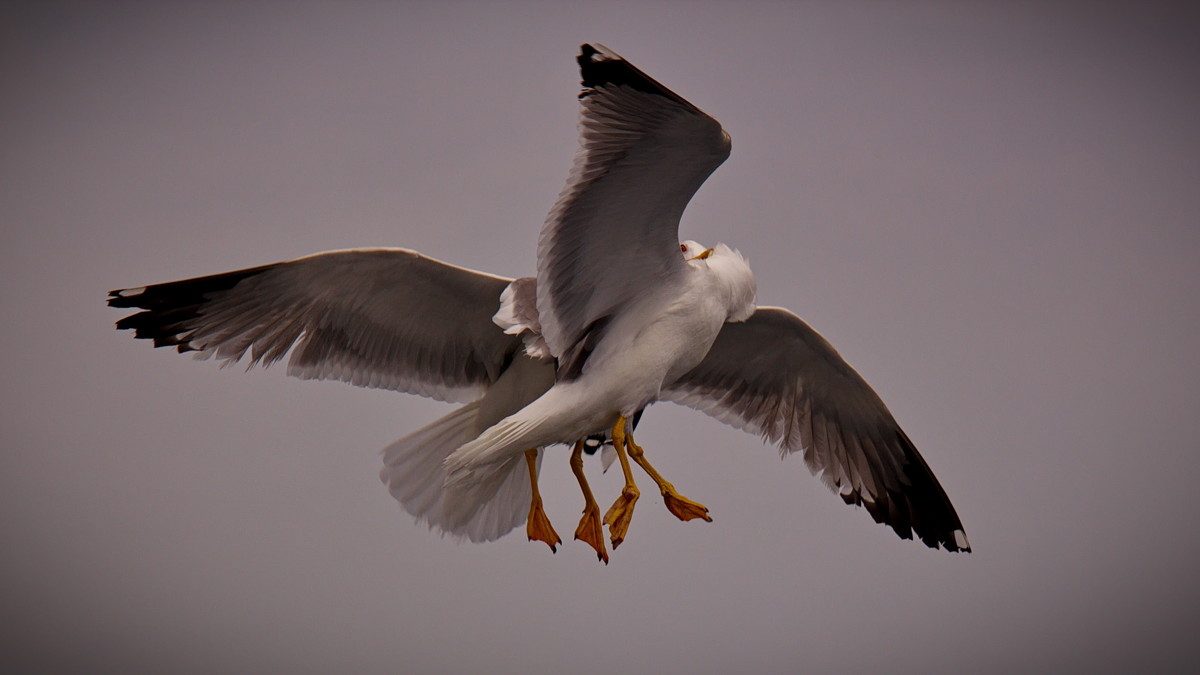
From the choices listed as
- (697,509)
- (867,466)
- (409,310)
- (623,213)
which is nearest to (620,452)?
(697,509)

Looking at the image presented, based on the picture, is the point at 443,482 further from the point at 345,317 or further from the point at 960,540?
the point at 960,540

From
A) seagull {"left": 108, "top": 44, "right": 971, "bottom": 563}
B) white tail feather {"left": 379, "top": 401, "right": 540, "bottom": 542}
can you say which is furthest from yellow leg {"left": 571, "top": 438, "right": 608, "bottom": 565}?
white tail feather {"left": 379, "top": 401, "right": 540, "bottom": 542}

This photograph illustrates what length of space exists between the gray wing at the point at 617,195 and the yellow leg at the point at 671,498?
1.50 feet

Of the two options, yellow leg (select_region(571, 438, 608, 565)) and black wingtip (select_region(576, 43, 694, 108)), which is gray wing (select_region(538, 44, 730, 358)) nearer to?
black wingtip (select_region(576, 43, 694, 108))

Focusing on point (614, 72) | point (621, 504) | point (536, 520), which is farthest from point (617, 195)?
point (536, 520)

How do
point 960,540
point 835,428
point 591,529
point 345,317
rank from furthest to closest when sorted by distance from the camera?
point 835,428
point 960,540
point 345,317
point 591,529

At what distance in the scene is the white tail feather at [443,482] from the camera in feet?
18.6

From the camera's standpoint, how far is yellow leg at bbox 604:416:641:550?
473 cm

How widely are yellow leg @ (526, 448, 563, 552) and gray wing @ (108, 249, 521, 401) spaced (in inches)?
21.8

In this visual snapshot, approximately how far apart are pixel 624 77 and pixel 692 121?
0.26 m

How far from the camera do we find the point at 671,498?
4902 mm

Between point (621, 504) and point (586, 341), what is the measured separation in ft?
2.04

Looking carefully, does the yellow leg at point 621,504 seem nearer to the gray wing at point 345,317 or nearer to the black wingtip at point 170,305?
the gray wing at point 345,317

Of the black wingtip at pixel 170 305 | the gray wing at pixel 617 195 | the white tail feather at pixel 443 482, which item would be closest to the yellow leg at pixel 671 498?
the gray wing at pixel 617 195
